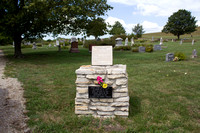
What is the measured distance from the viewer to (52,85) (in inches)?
284

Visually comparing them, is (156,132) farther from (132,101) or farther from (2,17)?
(2,17)

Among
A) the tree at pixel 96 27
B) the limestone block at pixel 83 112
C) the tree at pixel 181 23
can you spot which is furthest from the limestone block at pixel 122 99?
the tree at pixel 181 23

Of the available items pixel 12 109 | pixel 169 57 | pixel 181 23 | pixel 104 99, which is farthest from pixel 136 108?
pixel 181 23

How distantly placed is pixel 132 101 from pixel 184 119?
159cm

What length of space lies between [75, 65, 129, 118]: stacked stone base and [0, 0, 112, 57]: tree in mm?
10063

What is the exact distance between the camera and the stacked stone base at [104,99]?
165 inches

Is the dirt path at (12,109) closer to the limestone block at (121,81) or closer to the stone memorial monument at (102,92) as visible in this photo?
the stone memorial monument at (102,92)

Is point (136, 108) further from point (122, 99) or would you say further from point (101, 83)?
point (101, 83)

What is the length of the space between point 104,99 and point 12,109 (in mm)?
2587

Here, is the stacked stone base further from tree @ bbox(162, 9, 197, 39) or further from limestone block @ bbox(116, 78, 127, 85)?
tree @ bbox(162, 9, 197, 39)

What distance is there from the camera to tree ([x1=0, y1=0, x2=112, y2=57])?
44.2 ft

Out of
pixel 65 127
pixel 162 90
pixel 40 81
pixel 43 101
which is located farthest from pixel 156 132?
pixel 40 81

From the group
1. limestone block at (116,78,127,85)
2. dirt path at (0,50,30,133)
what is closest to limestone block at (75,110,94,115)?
limestone block at (116,78,127,85)

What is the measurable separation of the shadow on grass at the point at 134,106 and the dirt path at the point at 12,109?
2577 mm
